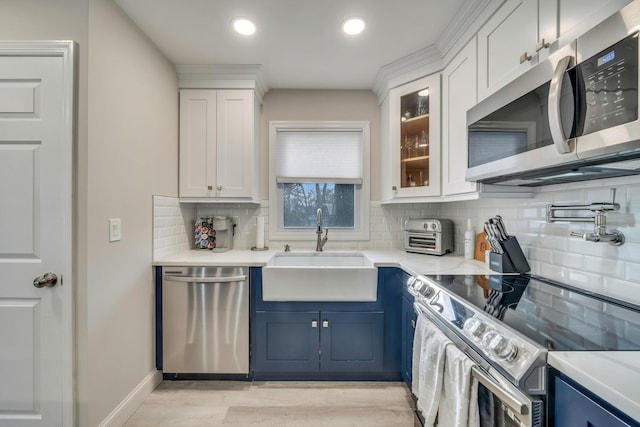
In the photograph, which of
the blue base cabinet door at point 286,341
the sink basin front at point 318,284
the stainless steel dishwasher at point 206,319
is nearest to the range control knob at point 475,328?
the sink basin front at point 318,284

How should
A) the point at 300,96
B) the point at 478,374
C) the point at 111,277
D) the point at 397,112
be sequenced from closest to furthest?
the point at 478,374 < the point at 111,277 < the point at 397,112 < the point at 300,96

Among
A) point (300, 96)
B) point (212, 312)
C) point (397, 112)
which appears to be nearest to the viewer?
point (212, 312)

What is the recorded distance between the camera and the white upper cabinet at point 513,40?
113 centimetres

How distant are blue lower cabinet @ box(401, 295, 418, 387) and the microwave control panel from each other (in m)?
1.31

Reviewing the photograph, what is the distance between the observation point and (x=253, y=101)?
7.86ft

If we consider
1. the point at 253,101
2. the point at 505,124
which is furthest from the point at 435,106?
the point at 253,101

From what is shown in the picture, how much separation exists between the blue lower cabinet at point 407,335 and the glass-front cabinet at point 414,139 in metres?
0.83

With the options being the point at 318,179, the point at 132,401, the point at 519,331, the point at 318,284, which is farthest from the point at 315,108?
the point at 132,401

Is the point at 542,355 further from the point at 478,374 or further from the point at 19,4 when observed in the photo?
the point at 19,4

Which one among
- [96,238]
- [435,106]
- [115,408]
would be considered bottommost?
[115,408]

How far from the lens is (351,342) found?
2.04 metres

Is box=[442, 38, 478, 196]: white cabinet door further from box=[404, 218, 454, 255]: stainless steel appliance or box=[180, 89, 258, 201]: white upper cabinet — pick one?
box=[180, 89, 258, 201]: white upper cabinet

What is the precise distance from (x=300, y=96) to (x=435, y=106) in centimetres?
127

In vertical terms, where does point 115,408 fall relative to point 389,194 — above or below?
below
